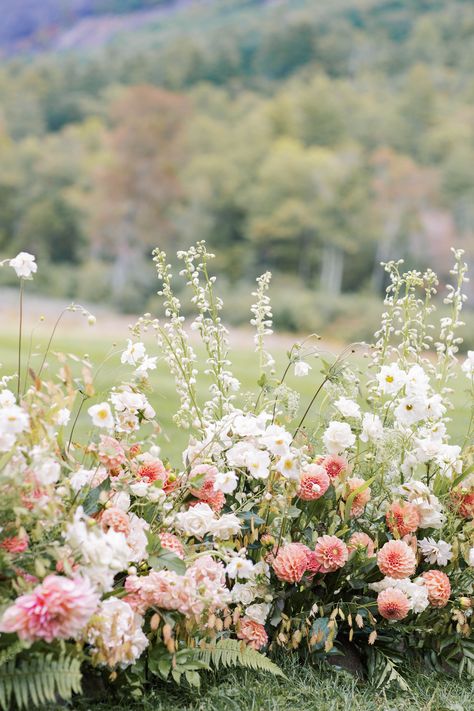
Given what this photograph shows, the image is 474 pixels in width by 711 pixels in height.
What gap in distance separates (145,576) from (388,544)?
71 cm

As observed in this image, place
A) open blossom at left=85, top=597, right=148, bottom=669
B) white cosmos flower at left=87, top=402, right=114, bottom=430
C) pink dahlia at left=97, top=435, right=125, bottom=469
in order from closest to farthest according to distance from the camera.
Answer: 1. open blossom at left=85, top=597, right=148, bottom=669
2. white cosmos flower at left=87, top=402, right=114, bottom=430
3. pink dahlia at left=97, top=435, right=125, bottom=469

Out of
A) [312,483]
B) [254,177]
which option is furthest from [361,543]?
[254,177]

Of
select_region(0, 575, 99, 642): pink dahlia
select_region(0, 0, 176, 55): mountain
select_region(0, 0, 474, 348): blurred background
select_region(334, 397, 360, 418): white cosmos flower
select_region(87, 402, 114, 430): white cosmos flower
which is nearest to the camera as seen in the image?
select_region(0, 575, 99, 642): pink dahlia

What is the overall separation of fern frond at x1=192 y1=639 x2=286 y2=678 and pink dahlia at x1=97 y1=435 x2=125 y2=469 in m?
0.52

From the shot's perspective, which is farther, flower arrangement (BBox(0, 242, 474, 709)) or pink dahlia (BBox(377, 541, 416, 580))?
pink dahlia (BBox(377, 541, 416, 580))

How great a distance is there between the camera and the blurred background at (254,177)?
28.1 metres

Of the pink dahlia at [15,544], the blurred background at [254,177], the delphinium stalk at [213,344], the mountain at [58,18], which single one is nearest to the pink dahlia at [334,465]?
the delphinium stalk at [213,344]

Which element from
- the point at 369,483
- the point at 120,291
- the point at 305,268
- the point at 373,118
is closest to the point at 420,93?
the point at 373,118

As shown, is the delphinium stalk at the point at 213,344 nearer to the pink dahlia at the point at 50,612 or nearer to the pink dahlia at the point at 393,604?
the pink dahlia at the point at 393,604

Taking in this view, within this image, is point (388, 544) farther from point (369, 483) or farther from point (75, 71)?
point (75, 71)

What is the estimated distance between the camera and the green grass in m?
2.24

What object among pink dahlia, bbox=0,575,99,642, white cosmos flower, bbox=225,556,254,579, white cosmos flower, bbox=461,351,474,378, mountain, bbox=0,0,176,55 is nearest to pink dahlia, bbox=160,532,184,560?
white cosmos flower, bbox=225,556,254,579

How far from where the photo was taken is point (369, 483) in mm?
2576

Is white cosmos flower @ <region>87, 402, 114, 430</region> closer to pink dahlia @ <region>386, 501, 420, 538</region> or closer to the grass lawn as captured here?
the grass lawn
